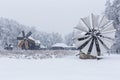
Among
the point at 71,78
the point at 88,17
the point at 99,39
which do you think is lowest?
the point at 71,78

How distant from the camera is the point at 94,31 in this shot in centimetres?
2941

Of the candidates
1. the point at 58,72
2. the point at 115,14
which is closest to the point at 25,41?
the point at 115,14

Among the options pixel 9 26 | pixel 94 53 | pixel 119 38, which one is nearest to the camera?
pixel 94 53

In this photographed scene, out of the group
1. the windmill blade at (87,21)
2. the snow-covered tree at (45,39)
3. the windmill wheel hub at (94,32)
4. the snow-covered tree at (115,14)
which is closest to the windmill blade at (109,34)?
the windmill wheel hub at (94,32)

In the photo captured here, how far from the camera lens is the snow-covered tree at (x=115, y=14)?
47.4 metres

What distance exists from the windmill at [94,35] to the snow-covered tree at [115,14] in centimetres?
1816

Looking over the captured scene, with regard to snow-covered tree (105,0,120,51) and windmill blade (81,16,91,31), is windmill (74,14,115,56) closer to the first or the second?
windmill blade (81,16,91,31)

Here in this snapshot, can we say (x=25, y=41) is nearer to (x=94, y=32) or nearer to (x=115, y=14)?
(x=115, y=14)

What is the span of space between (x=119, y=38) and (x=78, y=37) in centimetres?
1914

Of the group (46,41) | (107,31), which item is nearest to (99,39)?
(107,31)

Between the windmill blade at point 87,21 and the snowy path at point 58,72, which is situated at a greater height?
the windmill blade at point 87,21

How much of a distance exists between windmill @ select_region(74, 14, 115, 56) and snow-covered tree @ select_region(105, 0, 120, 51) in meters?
18.2

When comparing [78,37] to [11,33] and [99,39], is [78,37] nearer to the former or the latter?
[99,39]

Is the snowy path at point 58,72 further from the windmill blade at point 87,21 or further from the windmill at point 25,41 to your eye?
the windmill at point 25,41
